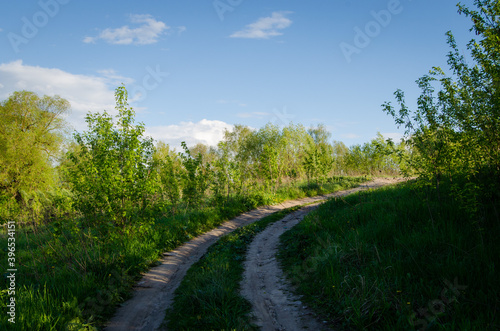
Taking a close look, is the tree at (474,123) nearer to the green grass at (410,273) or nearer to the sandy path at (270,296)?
the green grass at (410,273)

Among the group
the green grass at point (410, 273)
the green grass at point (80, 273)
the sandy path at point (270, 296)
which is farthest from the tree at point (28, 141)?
the green grass at point (410, 273)

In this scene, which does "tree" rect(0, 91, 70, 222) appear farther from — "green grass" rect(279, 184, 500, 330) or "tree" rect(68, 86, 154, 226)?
"green grass" rect(279, 184, 500, 330)

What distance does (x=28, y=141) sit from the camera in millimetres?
23453

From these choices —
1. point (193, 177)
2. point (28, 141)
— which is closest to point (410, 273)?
point (193, 177)

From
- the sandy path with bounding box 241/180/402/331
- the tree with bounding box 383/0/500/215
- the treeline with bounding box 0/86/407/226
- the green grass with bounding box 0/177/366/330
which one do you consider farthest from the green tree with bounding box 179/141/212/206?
the tree with bounding box 383/0/500/215

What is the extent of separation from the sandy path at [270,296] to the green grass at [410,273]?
0.31m

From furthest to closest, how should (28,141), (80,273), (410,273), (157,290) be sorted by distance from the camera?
(28,141), (157,290), (80,273), (410,273)

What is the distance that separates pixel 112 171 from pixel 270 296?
6544 millimetres

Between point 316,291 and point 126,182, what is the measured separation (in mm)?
7012

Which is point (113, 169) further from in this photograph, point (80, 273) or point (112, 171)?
point (80, 273)

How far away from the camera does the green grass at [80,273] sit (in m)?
4.94

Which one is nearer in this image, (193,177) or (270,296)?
(270,296)

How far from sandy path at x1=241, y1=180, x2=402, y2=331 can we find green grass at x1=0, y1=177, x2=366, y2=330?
3111mm

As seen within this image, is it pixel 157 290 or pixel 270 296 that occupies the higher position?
pixel 157 290
